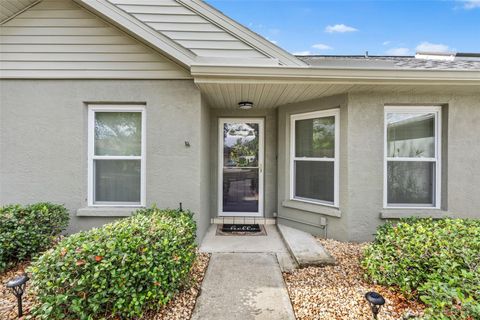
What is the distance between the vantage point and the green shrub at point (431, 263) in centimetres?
189

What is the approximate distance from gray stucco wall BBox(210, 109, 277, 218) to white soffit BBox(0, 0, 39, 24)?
360cm

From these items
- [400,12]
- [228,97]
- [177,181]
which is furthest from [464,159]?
[400,12]

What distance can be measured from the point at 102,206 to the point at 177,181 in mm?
1387

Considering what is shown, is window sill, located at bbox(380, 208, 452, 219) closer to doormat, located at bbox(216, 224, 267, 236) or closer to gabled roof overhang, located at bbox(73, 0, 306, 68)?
doormat, located at bbox(216, 224, 267, 236)

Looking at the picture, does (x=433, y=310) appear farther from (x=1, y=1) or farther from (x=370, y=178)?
(x=1, y=1)

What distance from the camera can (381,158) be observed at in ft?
13.9

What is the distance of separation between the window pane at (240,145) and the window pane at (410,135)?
106 inches

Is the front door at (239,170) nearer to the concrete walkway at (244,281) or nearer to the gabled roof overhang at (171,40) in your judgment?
the concrete walkway at (244,281)

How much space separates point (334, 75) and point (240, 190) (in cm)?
321

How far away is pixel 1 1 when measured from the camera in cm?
381

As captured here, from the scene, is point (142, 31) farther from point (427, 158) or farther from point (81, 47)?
point (427, 158)

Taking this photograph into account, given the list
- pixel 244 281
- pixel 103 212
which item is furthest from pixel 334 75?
pixel 103 212

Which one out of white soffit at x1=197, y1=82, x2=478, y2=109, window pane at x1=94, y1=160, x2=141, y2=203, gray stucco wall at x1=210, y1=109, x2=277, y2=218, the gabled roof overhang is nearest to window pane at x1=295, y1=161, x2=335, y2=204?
gray stucco wall at x1=210, y1=109, x2=277, y2=218

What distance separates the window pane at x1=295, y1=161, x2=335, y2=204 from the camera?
4637 mm
